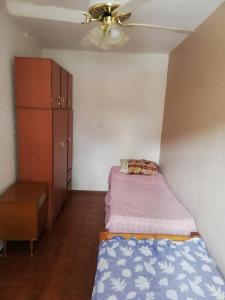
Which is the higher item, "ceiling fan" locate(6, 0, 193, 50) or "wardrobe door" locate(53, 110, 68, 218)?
"ceiling fan" locate(6, 0, 193, 50)

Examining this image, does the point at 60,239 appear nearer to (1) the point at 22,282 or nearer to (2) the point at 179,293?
(1) the point at 22,282

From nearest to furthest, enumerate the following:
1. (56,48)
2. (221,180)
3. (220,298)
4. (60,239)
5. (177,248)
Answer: (220,298) < (221,180) < (177,248) < (60,239) < (56,48)

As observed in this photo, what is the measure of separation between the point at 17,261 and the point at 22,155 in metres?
1.13

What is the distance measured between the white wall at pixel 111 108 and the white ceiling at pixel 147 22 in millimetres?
254

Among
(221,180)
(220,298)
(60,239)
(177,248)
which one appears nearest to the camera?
(220,298)

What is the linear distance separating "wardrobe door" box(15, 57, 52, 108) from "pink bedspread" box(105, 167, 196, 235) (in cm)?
134

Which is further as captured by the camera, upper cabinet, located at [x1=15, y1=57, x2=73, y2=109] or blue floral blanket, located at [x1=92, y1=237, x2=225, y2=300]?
upper cabinet, located at [x1=15, y1=57, x2=73, y2=109]

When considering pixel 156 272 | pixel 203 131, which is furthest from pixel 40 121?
pixel 156 272

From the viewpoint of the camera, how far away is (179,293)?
4.39 ft

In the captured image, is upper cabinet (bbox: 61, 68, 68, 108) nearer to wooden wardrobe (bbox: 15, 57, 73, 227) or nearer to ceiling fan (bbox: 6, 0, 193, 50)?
wooden wardrobe (bbox: 15, 57, 73, 227)

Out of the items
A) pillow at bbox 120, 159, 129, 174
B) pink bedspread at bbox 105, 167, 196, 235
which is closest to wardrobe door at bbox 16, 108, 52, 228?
pink bedspread at bbox 105, 167, 196, 235

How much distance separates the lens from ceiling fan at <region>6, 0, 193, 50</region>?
1.19m

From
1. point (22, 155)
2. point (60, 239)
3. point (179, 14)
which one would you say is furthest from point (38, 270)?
point (179, 14)

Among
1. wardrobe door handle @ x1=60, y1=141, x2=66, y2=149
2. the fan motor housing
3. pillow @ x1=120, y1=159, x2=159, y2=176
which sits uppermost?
the fan motor housing
